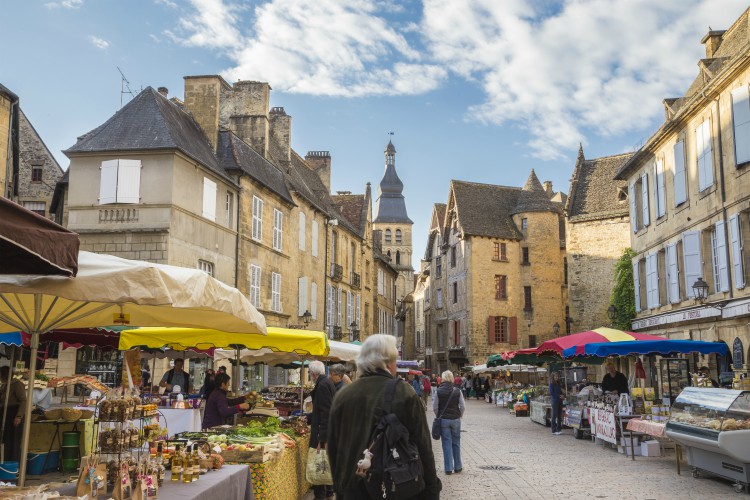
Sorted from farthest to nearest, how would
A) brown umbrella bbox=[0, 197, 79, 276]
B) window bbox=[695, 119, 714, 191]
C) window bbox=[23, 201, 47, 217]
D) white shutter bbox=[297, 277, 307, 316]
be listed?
window bbox=[23, 201, 47, 217]
white shutter bbox=[297, 277, 307, 316]
window bbox=[695, 119, 714, 191]
brown umbrella bbox=[0, 197, 79, 276]

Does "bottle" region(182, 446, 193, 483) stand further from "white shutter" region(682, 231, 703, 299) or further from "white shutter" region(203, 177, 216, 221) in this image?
"white shutter" region(682, 231, 703, 299)

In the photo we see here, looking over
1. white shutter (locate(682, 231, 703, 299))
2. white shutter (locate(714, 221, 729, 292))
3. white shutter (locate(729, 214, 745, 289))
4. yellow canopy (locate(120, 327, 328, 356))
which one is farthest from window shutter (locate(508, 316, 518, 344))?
yellow canopy (locate(120, 327, 328, 356))

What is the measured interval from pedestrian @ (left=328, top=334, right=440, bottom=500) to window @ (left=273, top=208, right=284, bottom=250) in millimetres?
22900

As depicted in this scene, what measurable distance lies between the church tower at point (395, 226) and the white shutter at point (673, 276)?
2586 inches

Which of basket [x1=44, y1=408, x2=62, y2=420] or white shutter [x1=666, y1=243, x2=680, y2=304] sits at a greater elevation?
white shutter [x1=666, y1=243, x2=680, y2=304]

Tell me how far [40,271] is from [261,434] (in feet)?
17.6

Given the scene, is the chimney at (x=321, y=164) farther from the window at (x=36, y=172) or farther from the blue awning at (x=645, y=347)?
the blue awning at (x=645, y=347)

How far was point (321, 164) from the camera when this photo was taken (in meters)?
43.3

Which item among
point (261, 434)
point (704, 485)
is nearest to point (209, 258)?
point (261, 434)

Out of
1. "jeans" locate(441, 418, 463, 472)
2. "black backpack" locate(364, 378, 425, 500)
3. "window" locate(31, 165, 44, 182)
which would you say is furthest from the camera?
"window" locate(31, 165, 44, 182)

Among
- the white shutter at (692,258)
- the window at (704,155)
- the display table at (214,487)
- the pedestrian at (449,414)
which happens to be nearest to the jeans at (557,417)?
the white shutter at (692,258)

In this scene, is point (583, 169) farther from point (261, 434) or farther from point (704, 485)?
point (261, 434)

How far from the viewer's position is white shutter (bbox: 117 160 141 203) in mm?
20500

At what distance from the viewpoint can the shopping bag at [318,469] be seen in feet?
29.2
